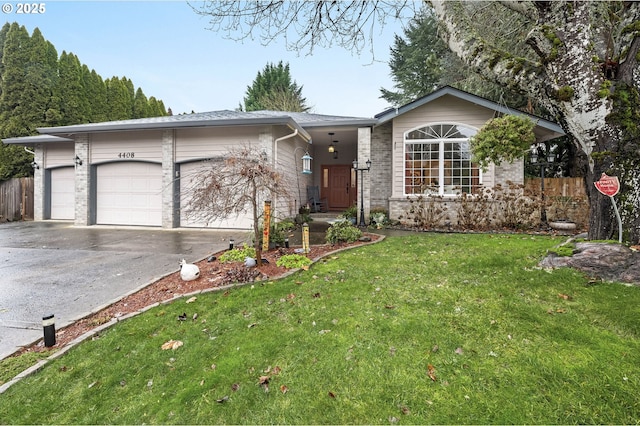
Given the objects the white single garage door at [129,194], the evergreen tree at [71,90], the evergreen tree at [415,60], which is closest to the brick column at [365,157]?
the white single garage door at [129,194]

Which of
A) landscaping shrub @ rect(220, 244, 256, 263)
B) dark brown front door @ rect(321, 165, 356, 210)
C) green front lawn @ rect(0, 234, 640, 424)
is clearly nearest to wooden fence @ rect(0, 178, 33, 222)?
dark brown front door @ rect(321, 165, 356, 210)

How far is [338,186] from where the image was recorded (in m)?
14.4

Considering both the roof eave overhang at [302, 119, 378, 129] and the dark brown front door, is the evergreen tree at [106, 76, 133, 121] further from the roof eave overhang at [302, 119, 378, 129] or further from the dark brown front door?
the roof eave overhang at [302, 119, 378, 129]

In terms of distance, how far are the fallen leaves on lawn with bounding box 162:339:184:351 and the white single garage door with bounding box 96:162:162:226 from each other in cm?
856

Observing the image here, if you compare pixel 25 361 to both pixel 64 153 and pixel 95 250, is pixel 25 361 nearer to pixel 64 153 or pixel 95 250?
pixel 95 250

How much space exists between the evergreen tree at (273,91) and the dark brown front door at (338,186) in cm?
1266

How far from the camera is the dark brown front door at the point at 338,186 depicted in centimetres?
→ 1430

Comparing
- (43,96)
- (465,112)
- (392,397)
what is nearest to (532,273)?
(392,397)

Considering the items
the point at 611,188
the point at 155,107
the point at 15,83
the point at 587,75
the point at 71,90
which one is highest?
the point at 155,107

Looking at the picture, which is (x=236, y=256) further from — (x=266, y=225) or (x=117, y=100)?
(x=117, y=100)

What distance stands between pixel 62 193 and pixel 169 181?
6.34m

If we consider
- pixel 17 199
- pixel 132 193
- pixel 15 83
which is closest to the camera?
pixel 132 193

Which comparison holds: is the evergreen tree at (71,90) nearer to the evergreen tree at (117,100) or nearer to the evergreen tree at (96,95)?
the evergreen tree at (96,95)

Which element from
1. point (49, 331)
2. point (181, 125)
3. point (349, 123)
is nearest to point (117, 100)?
point (181, 125)
